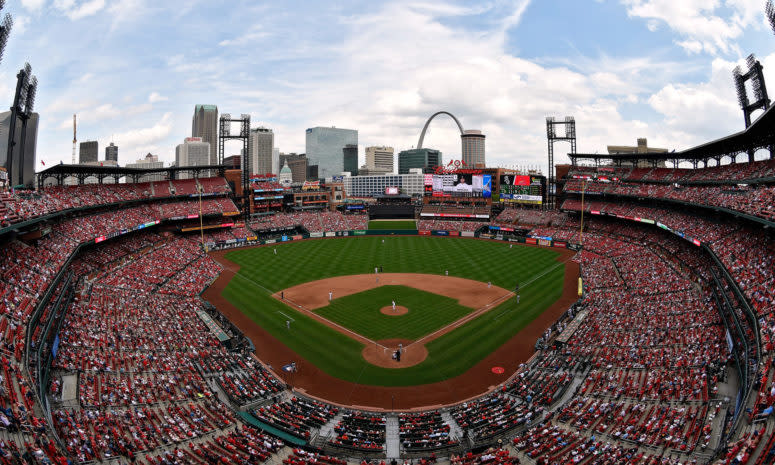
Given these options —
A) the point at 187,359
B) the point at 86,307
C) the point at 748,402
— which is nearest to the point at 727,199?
the point at 748,402

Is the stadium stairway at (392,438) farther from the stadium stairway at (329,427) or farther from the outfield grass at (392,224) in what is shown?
the outfield grass at (392,224)

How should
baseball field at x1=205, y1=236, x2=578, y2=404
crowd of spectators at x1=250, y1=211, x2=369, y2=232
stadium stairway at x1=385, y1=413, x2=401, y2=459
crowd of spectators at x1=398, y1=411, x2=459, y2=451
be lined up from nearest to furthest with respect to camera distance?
stadium stairway at x1=385, y1=413, x2=401, y2=459
crowd of spectators at x1=398, y1=411, x2=459, y2=451
baseball field at x1=205, y1=236, x2=578, y2=404
crowd of spectators at x1=250, y1=211, x2=369, y2=232

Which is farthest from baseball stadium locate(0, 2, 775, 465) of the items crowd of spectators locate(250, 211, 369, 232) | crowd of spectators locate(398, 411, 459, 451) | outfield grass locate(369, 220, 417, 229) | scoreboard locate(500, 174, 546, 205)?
outfield grass locate(369, 220, 417, 229)

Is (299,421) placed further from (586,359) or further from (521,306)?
(521,306)

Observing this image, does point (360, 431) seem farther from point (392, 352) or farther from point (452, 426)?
point (392, 352)

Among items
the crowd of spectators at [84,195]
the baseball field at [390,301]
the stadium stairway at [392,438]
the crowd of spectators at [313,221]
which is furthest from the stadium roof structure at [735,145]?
the crowd of spectators at [84,195]

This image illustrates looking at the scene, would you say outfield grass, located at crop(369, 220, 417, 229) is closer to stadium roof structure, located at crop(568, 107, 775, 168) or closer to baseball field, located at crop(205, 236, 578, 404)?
baseball field, located at crop(205, 236, 578, 404)
